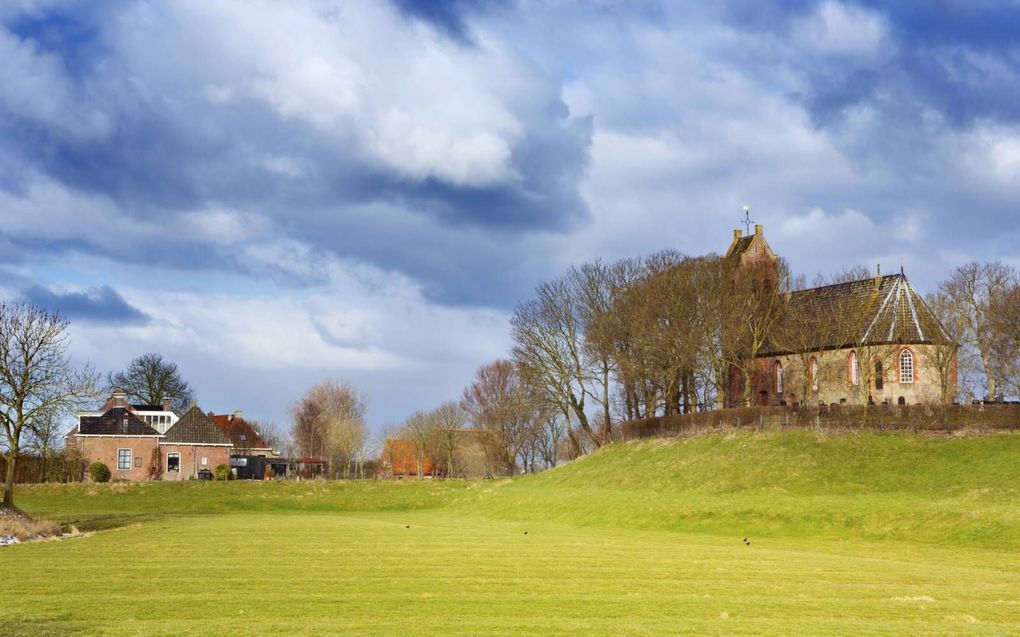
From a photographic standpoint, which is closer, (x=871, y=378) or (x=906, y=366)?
(x=906, y=366)

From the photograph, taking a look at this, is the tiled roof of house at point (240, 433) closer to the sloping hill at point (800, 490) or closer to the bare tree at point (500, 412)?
the bare tree at point (500, 412)

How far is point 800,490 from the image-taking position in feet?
177

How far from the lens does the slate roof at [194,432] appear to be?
97.0 m

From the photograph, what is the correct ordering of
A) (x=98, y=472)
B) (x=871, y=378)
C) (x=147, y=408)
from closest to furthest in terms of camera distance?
(x=871, y=378) → (x=98, y=472) → (x=147, y=408)

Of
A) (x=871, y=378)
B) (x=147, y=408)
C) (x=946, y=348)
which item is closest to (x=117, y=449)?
(x=147, y=408)

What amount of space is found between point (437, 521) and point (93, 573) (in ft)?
104

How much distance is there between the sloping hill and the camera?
41.5 m

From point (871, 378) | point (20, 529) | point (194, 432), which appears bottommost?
point (20, 529)

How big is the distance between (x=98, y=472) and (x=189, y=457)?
9970 millimetres

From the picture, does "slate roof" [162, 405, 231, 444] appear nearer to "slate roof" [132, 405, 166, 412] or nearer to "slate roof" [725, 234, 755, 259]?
"slate roof" [132, 405, 166, 412]

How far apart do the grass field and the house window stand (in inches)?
896

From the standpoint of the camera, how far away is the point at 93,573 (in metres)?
25.0

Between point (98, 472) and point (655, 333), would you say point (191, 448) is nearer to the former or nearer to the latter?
point (98, 472)

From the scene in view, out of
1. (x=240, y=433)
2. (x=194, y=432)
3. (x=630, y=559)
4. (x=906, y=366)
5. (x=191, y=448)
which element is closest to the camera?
(x=630, y=559)
